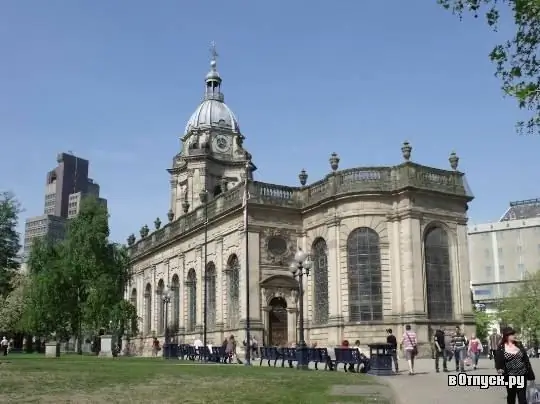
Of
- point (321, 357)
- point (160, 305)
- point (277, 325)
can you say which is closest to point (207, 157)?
point (160, 305)

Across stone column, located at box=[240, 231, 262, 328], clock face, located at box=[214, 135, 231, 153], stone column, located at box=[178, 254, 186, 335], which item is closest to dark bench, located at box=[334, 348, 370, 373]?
stone column, located at box=[240, 231, 262, 328]

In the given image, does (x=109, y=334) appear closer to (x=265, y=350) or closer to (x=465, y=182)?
(x=265, y=350)

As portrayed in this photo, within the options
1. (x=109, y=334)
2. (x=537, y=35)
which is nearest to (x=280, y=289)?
(x=109, y=334)

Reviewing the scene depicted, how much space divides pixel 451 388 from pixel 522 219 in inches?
3742

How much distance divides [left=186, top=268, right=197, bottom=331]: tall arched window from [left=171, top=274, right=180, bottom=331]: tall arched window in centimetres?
250

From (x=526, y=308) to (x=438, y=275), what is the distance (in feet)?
136

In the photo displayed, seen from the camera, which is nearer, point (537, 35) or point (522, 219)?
point (537, 35)

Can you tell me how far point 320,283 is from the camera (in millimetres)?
39938

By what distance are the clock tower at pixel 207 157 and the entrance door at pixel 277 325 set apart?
61.4 feet

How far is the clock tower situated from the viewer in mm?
59719

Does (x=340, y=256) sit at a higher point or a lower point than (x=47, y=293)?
higher

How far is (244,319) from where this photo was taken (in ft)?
131

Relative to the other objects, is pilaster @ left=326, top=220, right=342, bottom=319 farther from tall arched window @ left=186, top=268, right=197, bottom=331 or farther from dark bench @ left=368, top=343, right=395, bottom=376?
tall arched window @ left=186, top=268, right=197, bottom=331

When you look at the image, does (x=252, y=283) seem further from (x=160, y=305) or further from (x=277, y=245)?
(x=160, y=305)
